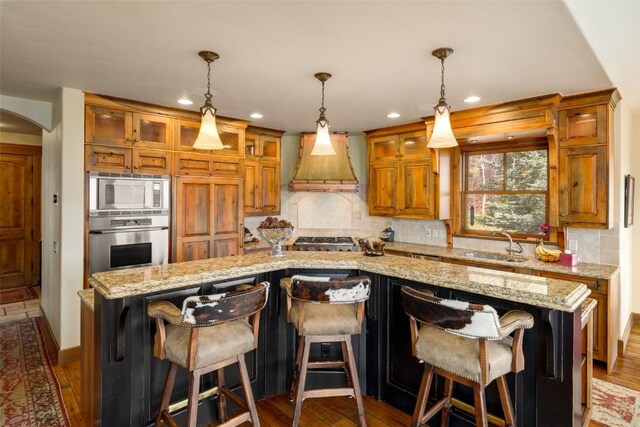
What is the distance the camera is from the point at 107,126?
11.6 ft

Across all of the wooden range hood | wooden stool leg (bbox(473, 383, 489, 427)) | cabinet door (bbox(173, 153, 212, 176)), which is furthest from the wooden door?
wooden stool leg (bbox(473, 383, 489, 427))

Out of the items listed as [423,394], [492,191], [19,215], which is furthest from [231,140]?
[19,215]

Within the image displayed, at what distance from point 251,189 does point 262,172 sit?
13.0 inches

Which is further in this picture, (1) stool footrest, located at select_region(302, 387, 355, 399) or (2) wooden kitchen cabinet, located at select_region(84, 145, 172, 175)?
(2) wooden kitchen cabinet, located at select_region(84, 145, 172, 175)

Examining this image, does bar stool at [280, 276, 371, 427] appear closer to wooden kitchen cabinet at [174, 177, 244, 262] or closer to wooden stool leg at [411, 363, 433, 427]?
wooden stool leg at [411, 363, 433, 427]

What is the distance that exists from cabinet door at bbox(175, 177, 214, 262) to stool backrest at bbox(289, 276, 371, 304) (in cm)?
238

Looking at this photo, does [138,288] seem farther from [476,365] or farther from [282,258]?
[476,365]

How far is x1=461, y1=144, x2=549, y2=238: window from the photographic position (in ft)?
13.7

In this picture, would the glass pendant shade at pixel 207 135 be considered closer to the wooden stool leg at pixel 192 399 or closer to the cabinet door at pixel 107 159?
the wooden stool leg at pixel 192 399

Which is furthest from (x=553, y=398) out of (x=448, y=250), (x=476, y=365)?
(x=448, y=250)

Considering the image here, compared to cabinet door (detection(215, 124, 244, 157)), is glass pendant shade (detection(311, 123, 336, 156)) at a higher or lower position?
lower

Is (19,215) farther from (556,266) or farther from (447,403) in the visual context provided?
(556,266)

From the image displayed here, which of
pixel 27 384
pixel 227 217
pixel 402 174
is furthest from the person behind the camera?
pixel 402 174

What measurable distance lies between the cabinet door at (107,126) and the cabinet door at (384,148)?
3190 mm
